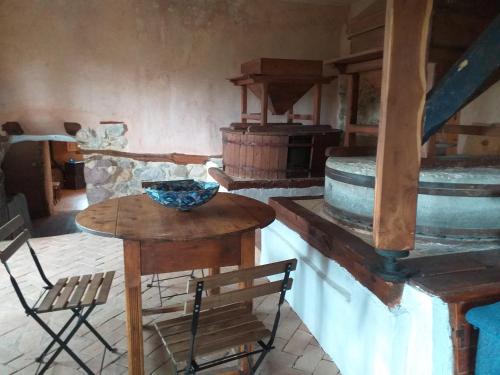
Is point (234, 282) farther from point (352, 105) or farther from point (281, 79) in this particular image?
point (281, 79)

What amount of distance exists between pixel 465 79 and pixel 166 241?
133cm

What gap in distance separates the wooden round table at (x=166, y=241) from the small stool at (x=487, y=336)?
930 millimetres

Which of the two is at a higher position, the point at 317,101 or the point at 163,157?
the point at 317,101

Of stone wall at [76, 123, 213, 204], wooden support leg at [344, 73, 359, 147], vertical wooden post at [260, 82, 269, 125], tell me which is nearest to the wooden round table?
wooden support leg at [344, 73, 359, 147]

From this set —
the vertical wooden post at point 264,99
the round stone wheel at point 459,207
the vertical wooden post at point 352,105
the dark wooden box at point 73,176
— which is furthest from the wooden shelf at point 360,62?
the dark wooden box at point 73,176

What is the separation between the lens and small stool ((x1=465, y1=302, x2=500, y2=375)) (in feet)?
4.25

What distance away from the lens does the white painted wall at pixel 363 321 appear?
1425 mm

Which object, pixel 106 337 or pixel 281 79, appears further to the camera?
pixel 281 79

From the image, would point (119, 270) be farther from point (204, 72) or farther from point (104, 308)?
point (204, 72)

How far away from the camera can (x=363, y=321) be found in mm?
1828

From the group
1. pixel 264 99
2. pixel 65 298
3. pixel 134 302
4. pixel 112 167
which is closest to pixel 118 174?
pixel 112 167

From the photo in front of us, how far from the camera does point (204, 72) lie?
4961 mm

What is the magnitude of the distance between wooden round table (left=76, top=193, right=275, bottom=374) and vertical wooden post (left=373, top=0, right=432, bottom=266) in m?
0.65

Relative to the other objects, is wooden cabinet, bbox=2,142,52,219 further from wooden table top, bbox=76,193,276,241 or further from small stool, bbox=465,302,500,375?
small stool, bbox=465,302,500,375
